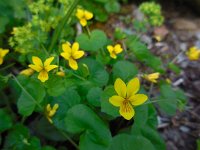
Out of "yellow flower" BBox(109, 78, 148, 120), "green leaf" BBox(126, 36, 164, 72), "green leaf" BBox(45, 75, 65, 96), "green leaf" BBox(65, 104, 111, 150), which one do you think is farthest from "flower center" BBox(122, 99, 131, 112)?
"green leaf" BBox(126, 36, 164, 72)

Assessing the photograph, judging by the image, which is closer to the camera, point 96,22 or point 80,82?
point 80,82

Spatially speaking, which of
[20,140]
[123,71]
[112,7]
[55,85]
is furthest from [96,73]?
[112,7]

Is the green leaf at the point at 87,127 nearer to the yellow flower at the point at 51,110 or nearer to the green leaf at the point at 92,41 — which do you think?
the yellow flower at the point at 51,110

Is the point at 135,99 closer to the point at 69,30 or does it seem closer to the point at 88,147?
the point at 88,147

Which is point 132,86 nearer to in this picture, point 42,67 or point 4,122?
point 42,67

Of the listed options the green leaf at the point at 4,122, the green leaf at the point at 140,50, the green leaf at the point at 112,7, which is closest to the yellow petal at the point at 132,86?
the green leaf at the point at 140,50

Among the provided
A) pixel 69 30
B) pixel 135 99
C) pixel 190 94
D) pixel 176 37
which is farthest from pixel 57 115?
pixel 176 37

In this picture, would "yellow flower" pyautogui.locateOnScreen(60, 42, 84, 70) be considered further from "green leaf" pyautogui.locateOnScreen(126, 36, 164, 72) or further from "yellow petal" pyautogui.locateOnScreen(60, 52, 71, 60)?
"green leaf" pyautogui.locateOnScreen(126, 36, 164, 72)
